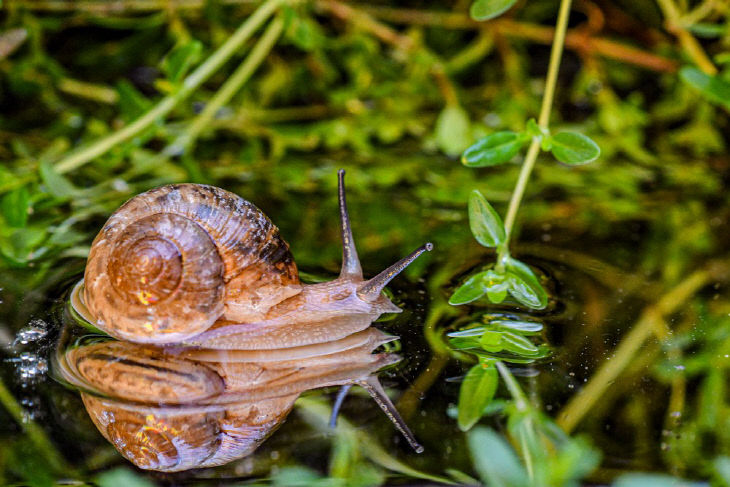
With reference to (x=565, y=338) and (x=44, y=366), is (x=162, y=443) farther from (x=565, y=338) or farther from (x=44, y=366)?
(x=565, y=338)

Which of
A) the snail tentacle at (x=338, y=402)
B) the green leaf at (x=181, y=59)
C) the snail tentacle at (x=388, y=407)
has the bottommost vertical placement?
the snail tentacle at (x=388, y=407)

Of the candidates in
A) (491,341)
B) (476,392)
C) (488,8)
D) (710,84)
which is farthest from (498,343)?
(710,84)

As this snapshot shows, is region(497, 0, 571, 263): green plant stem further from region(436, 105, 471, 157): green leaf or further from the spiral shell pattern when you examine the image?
region(436, 105, 471, 157): green leaf

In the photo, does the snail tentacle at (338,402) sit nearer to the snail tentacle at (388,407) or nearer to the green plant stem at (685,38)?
the snail tentacle at (388,407)

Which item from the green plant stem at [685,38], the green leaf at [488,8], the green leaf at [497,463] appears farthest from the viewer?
the green plant stem at [685,38]

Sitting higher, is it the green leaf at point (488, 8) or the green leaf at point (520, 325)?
the green leaf at point (488, 8)

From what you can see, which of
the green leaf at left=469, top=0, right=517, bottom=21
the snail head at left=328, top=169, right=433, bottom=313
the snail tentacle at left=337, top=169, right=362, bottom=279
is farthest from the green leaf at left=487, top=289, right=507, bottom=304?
the green leaf at left=469, top=0, right=517, bottom=21

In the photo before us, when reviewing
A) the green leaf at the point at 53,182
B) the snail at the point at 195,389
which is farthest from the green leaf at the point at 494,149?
the green leaf at the point at 53,182
